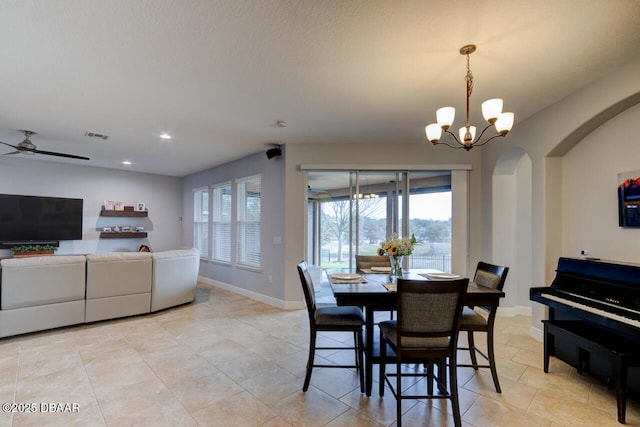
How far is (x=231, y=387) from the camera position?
2510 mm

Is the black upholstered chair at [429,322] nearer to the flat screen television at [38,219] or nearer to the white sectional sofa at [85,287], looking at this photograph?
the white sectional sofa at [85,287]

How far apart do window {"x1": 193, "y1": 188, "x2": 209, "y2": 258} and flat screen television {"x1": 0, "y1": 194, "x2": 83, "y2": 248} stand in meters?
2.30

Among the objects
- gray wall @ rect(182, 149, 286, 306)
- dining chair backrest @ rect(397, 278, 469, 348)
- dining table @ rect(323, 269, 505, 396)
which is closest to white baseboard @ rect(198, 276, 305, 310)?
gray wall @ rect(182, 149, 286, 306)

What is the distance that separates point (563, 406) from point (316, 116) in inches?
139

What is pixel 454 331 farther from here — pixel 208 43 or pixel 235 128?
pixel 235 128

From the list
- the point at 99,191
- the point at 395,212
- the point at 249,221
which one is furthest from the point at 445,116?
the point at 99,191

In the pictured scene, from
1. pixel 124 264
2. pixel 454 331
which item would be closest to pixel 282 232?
pixel 124 264

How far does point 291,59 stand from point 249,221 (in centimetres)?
372

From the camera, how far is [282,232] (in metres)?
4.88

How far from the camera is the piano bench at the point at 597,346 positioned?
2.08 metres

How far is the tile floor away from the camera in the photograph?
2.12 meters

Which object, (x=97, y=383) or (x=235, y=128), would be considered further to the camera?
(x=235, y=128)

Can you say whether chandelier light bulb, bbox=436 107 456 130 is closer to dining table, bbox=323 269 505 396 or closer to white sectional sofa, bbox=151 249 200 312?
dining table, bbox=323 269 505 396

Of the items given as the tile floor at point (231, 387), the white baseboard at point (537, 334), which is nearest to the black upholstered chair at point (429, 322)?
the tile floor at point (231, 387)
